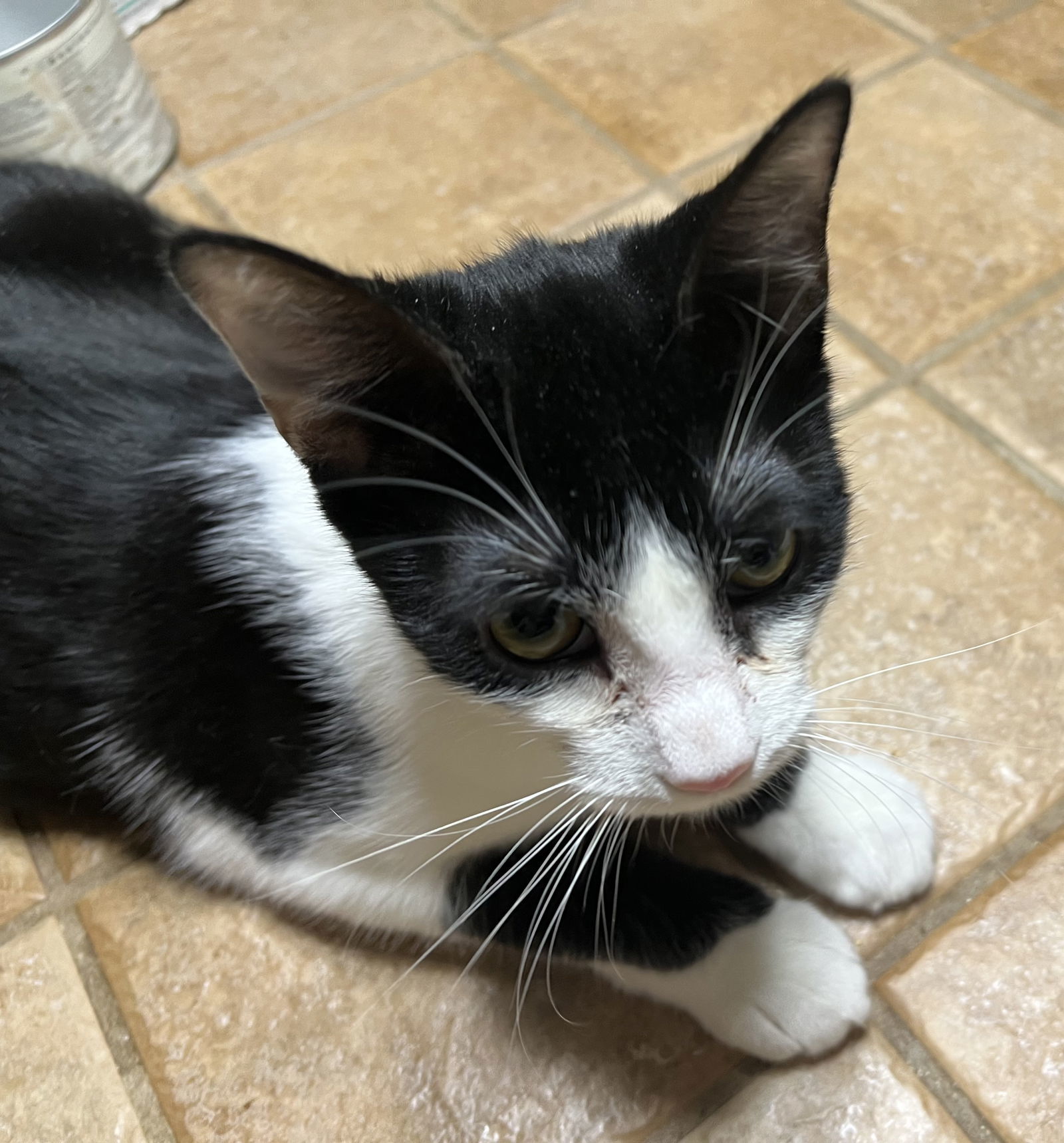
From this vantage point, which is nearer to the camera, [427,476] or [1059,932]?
[427,476]

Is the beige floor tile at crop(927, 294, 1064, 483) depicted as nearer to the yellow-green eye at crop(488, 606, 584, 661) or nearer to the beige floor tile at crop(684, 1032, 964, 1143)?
the beige floor tile at crop(684, 1032, 964, 1143)

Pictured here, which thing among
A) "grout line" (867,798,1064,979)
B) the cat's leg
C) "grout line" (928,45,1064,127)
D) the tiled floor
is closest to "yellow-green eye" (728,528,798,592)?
the tiled floor

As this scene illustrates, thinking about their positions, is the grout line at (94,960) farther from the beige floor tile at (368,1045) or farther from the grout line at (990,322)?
the grout line at (990,322)

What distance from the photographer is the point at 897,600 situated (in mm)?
1155

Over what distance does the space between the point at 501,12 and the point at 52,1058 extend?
182cm

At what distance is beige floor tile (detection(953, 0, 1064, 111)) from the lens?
1641mm

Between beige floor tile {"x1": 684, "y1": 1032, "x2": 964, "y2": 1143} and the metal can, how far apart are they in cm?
143

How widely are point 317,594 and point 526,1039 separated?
1.51 feet

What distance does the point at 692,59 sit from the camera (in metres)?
1.77

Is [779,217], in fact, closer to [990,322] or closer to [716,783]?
[716,783]

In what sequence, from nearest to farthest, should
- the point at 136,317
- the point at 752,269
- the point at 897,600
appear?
the point at 752,269 → the point at 136,317 → the point at 897,600

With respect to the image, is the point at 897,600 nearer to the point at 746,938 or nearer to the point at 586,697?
the point at 746,938

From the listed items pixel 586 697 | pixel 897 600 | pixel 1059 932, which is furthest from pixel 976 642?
pixel 586 697

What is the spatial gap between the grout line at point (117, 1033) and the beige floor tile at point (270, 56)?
1287mm
